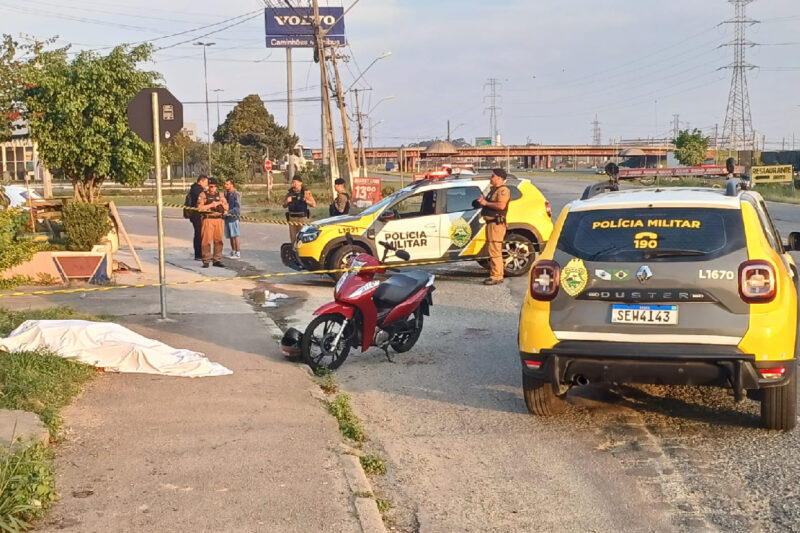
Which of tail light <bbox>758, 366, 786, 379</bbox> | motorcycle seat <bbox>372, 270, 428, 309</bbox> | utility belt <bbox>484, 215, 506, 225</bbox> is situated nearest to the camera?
tail light <bbox>758, 366, 786, 379</bbox>

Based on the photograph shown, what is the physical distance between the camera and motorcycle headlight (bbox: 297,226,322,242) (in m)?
14.9

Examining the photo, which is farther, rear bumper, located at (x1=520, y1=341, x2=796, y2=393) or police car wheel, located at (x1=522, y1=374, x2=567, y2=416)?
police car wheel, located at (x1=522, y1=374, x2=567, y2=416)

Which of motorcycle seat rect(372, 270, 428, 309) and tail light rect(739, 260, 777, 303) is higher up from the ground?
tail light rect(739, 260, 777, 303)

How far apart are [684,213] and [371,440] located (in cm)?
276

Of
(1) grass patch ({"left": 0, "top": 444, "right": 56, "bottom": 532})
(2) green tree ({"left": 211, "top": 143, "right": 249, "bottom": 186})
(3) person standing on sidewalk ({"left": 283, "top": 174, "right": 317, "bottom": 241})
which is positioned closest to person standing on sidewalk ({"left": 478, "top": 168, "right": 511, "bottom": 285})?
(3) person standing on sidewalk ({"left": 283, "top": 174, "right": 317, "bottom": 241})

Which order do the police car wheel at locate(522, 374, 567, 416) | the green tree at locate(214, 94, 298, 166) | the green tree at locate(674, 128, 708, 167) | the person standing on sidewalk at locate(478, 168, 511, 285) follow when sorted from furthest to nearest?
the green tree at locate(214, 94, 298, 166) < the green tree at locate(674, 128, 708, 167) < the person standing on sidewalk at locate(478, 168, 511, 285) < the police car wheel at locate(522, 374, 567, 416)

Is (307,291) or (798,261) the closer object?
(307,291)

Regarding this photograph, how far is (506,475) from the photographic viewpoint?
578 cm

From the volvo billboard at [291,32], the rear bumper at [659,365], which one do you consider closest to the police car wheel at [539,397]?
the rear bumper at [659,365]

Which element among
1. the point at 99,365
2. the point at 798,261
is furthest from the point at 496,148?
the point at 99,365

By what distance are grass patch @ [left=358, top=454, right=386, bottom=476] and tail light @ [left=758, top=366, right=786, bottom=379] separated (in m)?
2.56

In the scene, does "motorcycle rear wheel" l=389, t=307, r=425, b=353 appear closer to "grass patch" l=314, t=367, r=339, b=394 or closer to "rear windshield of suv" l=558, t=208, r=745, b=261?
"grass patch" l=314, t=367, r=339, b=394

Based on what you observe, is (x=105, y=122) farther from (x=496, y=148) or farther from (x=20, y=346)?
(x=496, y=148)

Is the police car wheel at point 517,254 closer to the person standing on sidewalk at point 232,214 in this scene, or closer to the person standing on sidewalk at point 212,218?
the person standing on sidewalk at point 212,218
